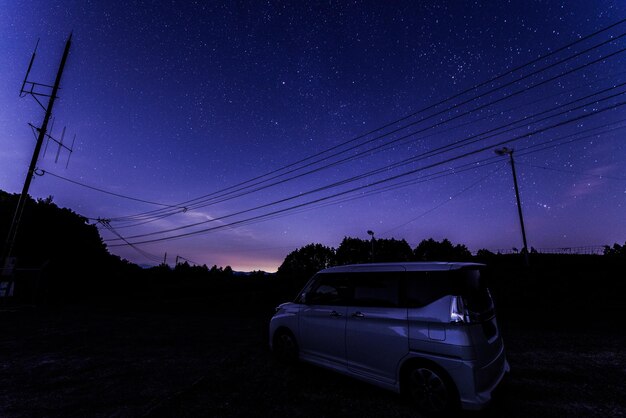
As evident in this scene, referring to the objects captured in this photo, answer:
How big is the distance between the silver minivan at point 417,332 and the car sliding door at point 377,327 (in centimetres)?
1

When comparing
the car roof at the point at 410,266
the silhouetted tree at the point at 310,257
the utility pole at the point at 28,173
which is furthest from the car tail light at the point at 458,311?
the silhouetted tree at the point at 310,257

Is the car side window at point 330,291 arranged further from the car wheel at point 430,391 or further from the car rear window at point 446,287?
the car wheel at point 430,391

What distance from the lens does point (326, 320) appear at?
16.6ft

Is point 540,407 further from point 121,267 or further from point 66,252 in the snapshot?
point 121,267

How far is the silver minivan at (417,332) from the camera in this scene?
11.6 feet

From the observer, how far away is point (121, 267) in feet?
138

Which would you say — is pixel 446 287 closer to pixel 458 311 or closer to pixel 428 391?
pixel 458 311

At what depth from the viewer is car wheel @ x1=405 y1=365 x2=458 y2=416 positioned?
11.8 feet

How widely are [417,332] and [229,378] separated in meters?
3.38

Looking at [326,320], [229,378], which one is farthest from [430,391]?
[229,378]

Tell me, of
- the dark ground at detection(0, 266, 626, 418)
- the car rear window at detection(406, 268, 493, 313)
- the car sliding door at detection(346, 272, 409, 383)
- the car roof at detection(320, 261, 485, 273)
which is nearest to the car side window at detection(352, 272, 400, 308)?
the car sliding door at detection(346, 272, 409, 383)

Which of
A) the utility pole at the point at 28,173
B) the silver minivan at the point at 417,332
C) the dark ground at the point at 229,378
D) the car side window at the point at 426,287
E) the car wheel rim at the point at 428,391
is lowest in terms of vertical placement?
the dark ground at the point at 229,378

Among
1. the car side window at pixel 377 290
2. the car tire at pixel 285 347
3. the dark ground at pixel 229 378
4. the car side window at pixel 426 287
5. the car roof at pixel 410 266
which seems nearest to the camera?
the car side window at pixel 426 287

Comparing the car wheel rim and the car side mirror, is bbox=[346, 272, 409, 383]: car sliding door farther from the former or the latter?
the car side mirror
